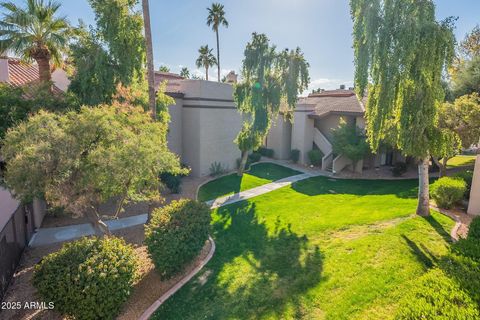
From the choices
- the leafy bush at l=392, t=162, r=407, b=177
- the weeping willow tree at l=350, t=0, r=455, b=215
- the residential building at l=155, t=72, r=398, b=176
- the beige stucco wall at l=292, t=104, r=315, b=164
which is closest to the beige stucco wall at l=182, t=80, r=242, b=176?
the residential building at l=155, t=72, r=398, b=176

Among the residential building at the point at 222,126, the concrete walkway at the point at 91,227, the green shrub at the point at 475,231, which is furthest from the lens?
the residential building at the point at 222,126

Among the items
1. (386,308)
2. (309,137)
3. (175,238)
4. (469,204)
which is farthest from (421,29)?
(309,137)

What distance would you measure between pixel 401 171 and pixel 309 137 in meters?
8.53

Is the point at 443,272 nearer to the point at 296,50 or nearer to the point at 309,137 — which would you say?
the point at 296,50

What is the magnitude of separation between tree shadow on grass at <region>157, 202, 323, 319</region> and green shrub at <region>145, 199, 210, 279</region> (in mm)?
855

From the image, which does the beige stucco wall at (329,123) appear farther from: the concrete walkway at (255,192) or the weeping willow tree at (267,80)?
the weeping willow tree at (267,80)

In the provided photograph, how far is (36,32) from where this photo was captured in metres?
12.4

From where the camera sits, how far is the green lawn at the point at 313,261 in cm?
730

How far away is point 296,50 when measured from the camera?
64.2 feet

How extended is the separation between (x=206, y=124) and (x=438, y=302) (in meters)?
18.2

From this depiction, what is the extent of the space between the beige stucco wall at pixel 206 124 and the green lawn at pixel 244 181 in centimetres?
207

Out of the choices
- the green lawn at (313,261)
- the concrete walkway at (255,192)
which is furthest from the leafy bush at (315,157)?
the green lawn at (313,261)

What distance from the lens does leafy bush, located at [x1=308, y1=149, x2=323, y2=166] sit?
1013 inches

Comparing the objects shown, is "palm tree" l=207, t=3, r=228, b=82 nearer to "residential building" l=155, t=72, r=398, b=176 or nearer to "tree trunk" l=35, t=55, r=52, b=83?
"residential building" l=155, t=72, r=398, b=176
